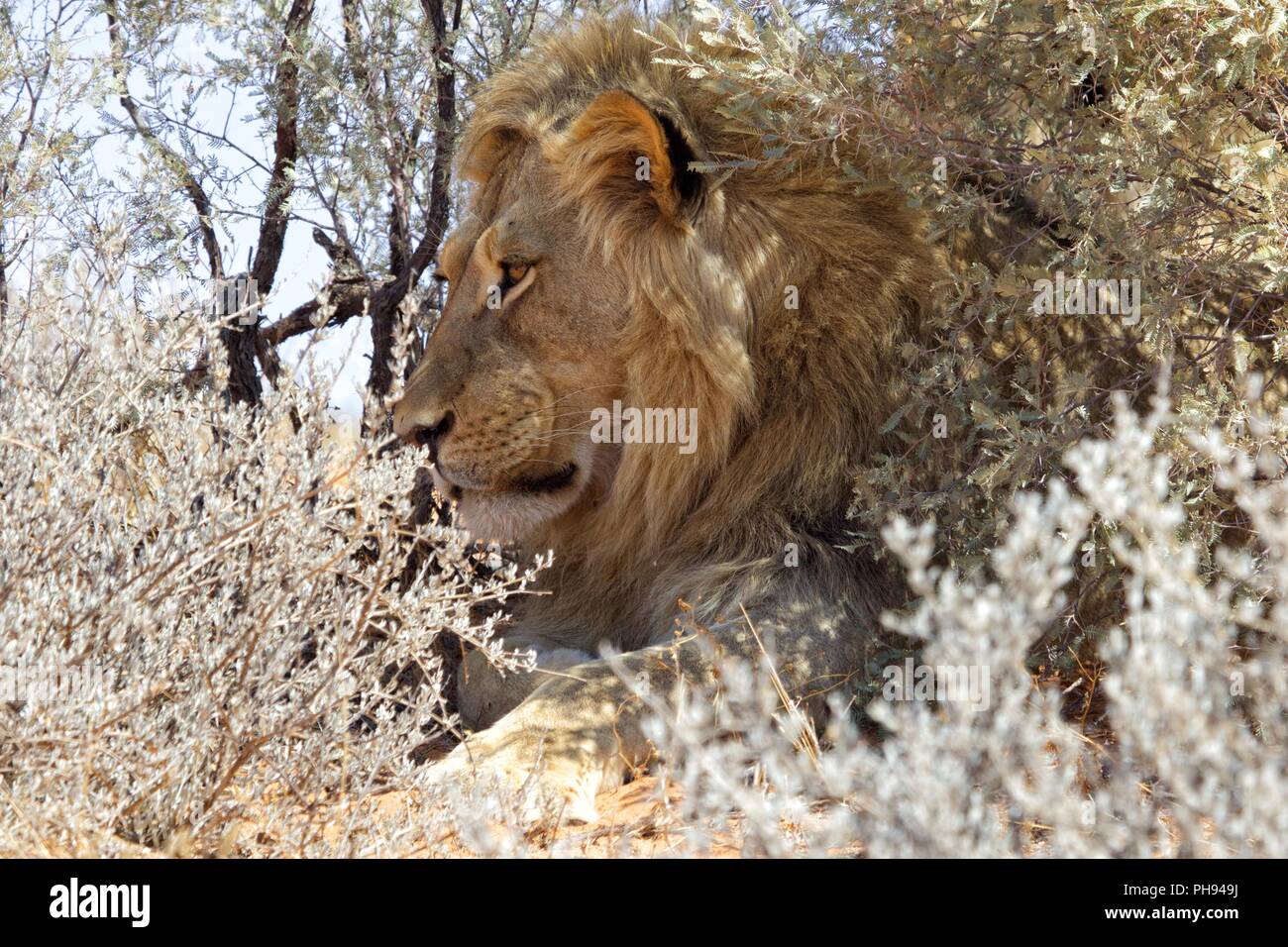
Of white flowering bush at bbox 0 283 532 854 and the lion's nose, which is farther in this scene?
the lion's nose

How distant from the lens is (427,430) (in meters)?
4.01

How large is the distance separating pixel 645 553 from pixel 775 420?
640 millimetres

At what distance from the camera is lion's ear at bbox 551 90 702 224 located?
386 centimetres

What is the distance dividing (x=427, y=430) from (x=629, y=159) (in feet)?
3.42

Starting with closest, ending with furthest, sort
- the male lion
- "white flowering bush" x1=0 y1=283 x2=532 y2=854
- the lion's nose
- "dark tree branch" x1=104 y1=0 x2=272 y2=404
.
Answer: "white flowering bush" x1=0 y1=283 x2=532 y2=854, the male lion, the lion's nose, "dark tree branch" x1=104 y1=0 x2=272 y2=404

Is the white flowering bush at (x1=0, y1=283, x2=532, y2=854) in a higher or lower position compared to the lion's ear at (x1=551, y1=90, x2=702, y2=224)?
lower

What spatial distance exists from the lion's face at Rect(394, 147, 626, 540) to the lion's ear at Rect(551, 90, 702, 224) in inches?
5.8

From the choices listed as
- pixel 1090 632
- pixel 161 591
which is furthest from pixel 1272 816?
pixel 161 591

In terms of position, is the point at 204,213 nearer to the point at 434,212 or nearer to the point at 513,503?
the point at 434,212

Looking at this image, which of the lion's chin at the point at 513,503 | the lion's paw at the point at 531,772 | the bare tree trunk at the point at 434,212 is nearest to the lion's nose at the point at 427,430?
the lion's chin at the point at 513,503

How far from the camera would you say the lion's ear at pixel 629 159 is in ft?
12.7

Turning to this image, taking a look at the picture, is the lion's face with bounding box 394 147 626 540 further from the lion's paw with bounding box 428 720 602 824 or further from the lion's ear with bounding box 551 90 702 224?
A: the lion's paw with bounding box 428 720 602 824

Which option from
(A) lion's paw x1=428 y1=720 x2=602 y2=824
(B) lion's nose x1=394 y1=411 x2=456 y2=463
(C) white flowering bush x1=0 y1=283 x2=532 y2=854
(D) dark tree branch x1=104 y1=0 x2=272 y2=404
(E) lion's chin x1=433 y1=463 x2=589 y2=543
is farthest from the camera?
(D) dark tree branch x1=104 y1=0 x2=272 y2=404

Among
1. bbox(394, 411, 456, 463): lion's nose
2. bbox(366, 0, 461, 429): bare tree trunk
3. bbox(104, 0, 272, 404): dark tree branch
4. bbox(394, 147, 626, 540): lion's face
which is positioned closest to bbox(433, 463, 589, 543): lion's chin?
bbox(394, 147, 626, 540): lion's face
